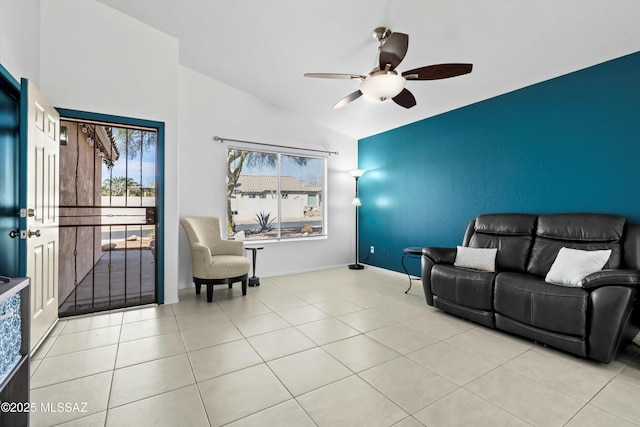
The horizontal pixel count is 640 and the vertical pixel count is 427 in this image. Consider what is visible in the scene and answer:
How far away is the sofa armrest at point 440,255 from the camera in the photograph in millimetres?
3428

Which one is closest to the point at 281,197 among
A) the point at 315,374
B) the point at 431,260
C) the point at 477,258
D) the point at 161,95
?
the point at 161,95

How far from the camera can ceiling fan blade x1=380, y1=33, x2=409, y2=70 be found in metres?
2.24

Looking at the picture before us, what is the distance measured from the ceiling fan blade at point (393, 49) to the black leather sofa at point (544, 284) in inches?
82.8

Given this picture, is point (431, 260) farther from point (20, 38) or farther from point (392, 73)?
point (20, 38)

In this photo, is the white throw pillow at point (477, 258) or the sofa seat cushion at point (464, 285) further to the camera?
the white throw pillow at point (477, 258)

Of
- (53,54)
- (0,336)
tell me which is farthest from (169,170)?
(0,336)

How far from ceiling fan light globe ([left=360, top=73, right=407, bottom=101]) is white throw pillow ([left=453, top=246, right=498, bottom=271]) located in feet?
6.41

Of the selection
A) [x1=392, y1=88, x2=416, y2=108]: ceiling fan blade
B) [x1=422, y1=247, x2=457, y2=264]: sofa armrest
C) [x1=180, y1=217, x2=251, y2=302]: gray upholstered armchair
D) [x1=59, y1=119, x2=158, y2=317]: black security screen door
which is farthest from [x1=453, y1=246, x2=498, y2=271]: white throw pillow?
[x1=59, y1=119, x2=158, y2=317]: black security screen door

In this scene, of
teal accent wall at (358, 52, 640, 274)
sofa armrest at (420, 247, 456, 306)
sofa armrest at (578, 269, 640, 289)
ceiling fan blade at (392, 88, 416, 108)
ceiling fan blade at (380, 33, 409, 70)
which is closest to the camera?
sofa armrest at (578, 269, 640, 289)

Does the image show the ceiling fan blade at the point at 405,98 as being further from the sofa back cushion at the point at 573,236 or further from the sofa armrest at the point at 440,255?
the sofa back cushion at the point at 573,236

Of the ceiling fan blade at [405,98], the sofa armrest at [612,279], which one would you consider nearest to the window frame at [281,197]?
the ceiling fan blade at [405,98]

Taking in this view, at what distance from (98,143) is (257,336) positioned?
189 inches

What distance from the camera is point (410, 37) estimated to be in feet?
9.52

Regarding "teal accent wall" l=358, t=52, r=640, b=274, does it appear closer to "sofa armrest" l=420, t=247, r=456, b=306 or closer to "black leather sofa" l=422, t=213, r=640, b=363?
"black leather sofa" l=422, t=213, r=640, b=363
